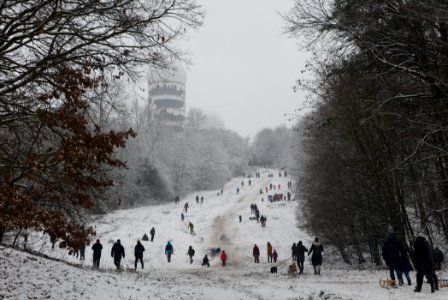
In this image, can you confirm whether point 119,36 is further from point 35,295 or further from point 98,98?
point 35,295

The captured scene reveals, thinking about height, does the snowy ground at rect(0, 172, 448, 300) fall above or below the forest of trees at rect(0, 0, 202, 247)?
below

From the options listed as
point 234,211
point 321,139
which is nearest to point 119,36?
point 321,139

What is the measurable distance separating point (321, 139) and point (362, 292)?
1194 cm

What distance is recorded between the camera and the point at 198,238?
121ft

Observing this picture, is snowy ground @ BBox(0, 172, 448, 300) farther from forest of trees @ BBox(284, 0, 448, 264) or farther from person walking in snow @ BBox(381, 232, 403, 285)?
forest of trees @ BBox(284, 0, 448, 264)

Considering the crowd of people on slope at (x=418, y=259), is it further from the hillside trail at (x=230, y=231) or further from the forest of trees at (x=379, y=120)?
the hillside trail at (x=230, y=231)

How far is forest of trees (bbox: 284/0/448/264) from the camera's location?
1069 cm

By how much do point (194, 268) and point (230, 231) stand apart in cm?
1525

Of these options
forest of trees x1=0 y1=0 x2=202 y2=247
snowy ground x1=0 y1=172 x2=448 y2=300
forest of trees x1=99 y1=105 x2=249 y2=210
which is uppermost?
forest of trees x1=99 y1=105 x2=249 y2=210

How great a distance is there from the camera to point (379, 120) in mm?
14852

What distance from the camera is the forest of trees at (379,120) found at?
1069cm

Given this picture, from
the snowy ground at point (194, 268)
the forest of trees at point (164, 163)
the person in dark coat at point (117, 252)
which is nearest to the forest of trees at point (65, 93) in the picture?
the snowy ground at point (194, 268)

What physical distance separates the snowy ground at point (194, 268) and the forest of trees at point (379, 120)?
9.97 ft

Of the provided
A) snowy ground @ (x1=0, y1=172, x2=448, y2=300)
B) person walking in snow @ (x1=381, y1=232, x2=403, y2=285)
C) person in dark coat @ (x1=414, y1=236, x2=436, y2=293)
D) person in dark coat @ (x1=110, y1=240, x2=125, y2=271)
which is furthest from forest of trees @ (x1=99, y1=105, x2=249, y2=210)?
person in dark coat @ (x1=414, y1=236, x2=436, y2=293)
